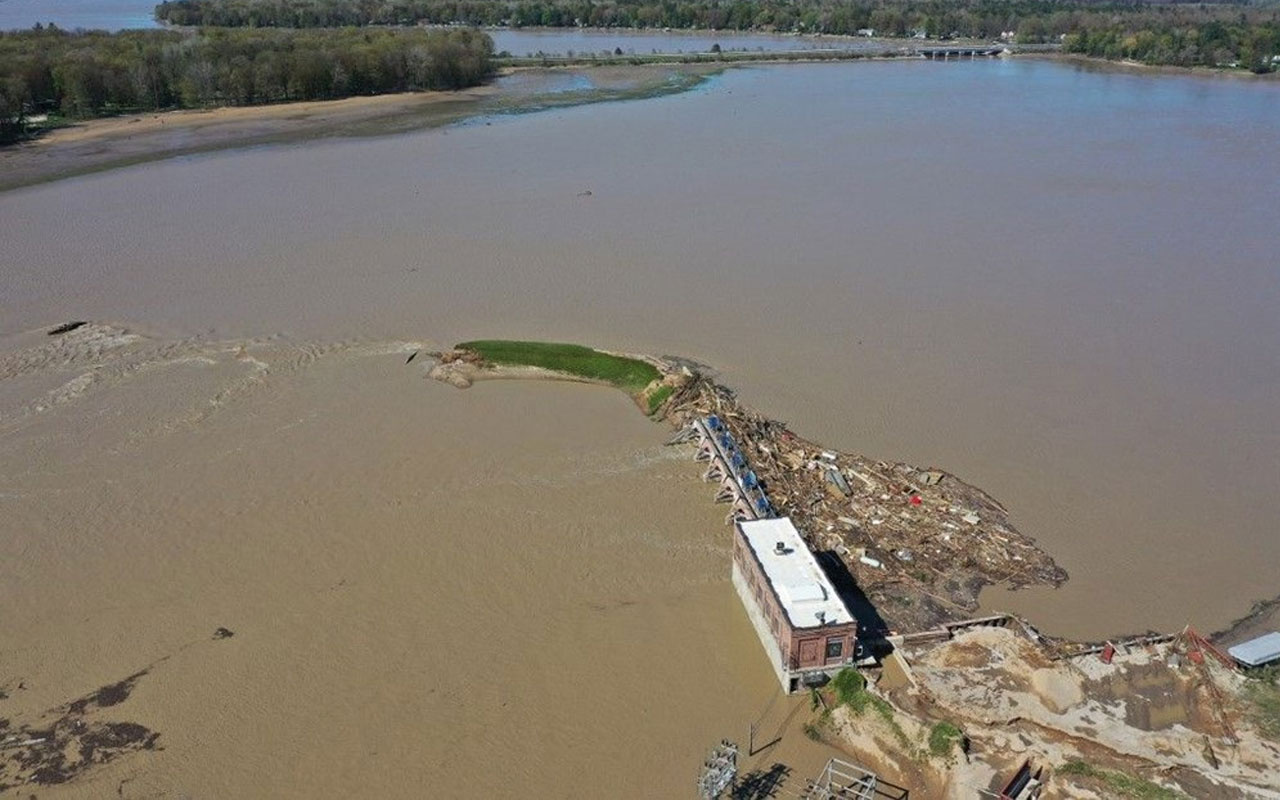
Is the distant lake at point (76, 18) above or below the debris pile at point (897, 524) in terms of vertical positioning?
above

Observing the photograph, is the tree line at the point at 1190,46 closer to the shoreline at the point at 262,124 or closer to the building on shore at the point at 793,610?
the shoreline at the point at 262,124

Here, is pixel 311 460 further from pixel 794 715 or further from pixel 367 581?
pixel 794 715

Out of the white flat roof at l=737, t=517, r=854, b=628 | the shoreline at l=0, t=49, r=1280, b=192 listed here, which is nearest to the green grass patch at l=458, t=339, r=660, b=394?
the white flat roof at l=737, t=517, r=854, b=628

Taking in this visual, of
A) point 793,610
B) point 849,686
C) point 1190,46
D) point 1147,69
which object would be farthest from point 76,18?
point 849,686

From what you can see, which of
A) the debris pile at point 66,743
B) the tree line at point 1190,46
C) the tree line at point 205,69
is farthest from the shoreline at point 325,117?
the debris pile at point 66,743

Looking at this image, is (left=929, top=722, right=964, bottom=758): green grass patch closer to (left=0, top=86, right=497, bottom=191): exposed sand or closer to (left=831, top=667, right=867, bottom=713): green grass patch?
(left=831, top=667, right=867, bottom=713): green grass patch

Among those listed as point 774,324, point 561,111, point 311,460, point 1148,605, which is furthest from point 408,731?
point 561,111
